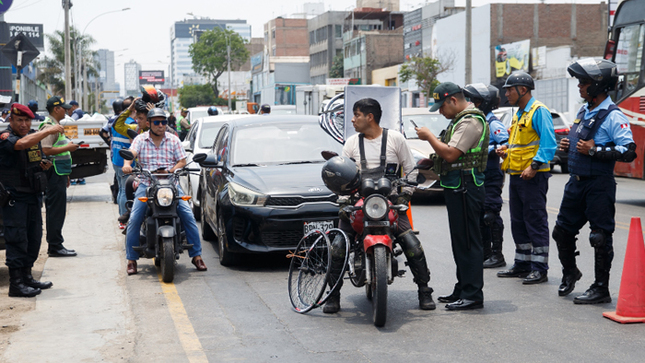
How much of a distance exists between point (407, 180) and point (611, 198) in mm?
1794

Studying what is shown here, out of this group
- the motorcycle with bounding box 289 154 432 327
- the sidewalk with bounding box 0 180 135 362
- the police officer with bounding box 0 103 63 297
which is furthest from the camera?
the police officer with bounding box 0 103 63 297

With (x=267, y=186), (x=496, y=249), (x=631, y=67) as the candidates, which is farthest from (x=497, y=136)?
(x=631, y=67)

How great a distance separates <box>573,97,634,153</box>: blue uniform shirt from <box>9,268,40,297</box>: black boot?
5.30 m

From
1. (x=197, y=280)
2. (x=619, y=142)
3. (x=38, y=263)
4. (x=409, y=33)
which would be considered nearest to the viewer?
(x=619, y=142)

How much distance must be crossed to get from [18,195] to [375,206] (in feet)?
11.4

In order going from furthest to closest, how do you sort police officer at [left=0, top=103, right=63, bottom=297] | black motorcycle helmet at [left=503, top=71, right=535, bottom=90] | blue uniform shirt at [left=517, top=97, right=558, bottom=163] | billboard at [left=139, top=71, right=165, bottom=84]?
billboard at [left=139, top=71, right=165, bottom=84], black motorcycle helmet at [left=503, top=71, right=535, bottom=90], blue uniform shirt at [left=517, top=97, right=558, bottom=163], police officer at [left=0, top=103, right=63, bottom=297]

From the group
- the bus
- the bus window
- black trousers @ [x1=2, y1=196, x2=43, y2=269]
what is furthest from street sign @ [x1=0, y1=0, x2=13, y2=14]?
the bus window

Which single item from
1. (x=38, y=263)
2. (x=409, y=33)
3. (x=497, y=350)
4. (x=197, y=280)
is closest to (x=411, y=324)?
(x=497, y=350)

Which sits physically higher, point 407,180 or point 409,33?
point 409,33

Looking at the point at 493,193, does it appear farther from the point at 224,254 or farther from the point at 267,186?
the point at 224,254

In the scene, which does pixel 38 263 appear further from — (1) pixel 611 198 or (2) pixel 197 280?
(1) pixel 611 198

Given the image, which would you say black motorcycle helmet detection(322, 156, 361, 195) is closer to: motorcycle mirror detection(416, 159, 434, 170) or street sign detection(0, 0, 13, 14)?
motorcycle mirror detection(416, 159, 434, 170)

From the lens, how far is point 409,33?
2613 inches

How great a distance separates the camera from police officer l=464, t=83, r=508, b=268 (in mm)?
8438
